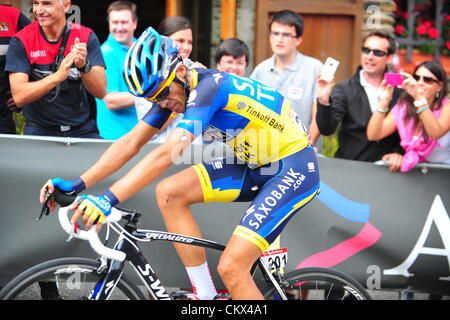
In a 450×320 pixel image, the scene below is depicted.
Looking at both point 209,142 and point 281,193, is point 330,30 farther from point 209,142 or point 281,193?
point 281,193

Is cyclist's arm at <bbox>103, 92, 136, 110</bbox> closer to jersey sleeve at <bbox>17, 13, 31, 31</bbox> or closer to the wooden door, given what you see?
jersey sleeve at <bbox>17, 13, 31, 31</bbox>

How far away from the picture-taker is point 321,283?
4242mm

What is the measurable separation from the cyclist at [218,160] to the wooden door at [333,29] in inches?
212

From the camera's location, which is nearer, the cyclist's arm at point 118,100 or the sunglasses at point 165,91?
the sunglasses at point 165,91

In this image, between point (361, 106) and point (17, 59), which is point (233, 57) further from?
point (17, 59)

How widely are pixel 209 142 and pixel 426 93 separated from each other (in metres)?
1.68

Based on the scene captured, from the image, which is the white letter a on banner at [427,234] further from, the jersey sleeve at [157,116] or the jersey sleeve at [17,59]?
the jersey sleeve at [17,59]

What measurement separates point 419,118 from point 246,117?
180cm

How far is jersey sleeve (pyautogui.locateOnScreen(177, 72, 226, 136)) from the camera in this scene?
3.50m

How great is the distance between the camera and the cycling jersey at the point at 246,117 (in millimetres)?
3680

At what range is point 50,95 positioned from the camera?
512cm

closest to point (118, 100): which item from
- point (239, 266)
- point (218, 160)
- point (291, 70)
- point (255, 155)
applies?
point (291, 70)

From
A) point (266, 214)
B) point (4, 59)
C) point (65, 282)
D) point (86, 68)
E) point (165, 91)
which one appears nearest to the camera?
point (165, 91)

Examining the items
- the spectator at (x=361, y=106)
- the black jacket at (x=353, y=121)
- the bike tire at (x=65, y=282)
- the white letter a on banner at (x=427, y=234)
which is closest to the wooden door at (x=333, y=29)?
the spectator at (x=361, y=106)
